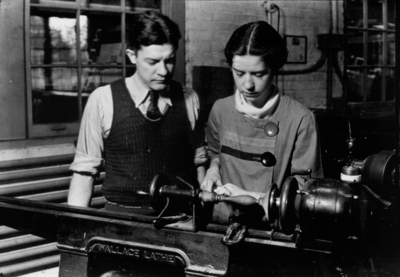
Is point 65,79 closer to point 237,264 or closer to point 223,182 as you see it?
point 223,182

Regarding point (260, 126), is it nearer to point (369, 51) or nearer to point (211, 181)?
point (211, 181)

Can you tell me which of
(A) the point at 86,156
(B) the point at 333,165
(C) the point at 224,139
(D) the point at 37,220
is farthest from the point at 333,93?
(D) the point at 37,220

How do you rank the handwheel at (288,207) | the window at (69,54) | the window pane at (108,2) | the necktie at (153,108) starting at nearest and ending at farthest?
the handwheel at (288,207) < the necktie at (153,108) < the window at (69,54) < the window pane at (108,2)

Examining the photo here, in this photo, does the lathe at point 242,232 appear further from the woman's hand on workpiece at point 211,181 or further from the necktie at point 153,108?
the necktie at point 153,108

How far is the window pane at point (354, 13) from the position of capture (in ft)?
17.2

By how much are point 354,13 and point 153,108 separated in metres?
3.86

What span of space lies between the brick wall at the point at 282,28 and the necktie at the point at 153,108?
5.49ft

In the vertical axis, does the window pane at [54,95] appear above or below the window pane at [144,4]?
below

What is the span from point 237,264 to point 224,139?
2.29 feet

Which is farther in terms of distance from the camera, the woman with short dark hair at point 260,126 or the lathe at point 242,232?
the woman with short dark hair at point 260,126

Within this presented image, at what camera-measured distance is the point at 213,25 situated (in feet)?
13.4

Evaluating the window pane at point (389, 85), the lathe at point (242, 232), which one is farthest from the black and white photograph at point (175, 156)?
the window pane at point (389, 85)

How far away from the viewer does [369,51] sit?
5508 millimetres

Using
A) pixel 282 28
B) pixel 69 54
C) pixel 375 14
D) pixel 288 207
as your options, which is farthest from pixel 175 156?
pixel 375 14
